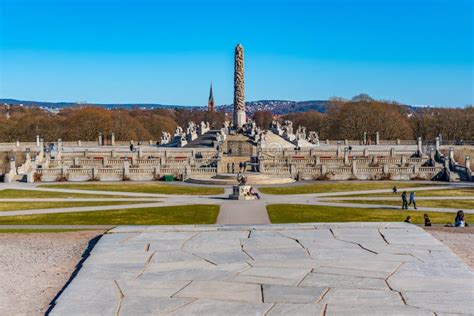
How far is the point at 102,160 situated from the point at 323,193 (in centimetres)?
2719

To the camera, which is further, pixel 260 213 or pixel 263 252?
pixel 260 213

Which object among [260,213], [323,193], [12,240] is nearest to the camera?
[12,240]

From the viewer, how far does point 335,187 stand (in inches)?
1812

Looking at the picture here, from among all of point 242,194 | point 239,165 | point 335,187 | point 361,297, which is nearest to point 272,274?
point 361,297

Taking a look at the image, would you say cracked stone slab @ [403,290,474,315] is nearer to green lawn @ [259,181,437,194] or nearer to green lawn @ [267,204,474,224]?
green lawn @ [267,204,474,224]

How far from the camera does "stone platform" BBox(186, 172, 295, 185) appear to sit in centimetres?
4931

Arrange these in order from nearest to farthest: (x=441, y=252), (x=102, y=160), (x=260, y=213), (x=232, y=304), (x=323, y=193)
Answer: (x=232, y=304) < (x=441, y=252) < (x=260, y=213) < (x=323, y=193) < (x=102, y=160)

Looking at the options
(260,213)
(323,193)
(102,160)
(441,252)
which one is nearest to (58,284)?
(441,252)

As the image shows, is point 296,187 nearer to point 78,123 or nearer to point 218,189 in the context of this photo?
point 218,189

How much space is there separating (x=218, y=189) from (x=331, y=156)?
21.8 m

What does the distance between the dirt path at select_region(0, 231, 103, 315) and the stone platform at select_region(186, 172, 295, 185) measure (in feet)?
90.3

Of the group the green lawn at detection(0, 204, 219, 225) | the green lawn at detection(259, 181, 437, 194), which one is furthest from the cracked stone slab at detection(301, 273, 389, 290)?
the green lawn at detection(259, 181, 437, 194)

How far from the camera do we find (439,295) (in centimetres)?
1285

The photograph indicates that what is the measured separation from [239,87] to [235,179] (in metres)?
37.6
